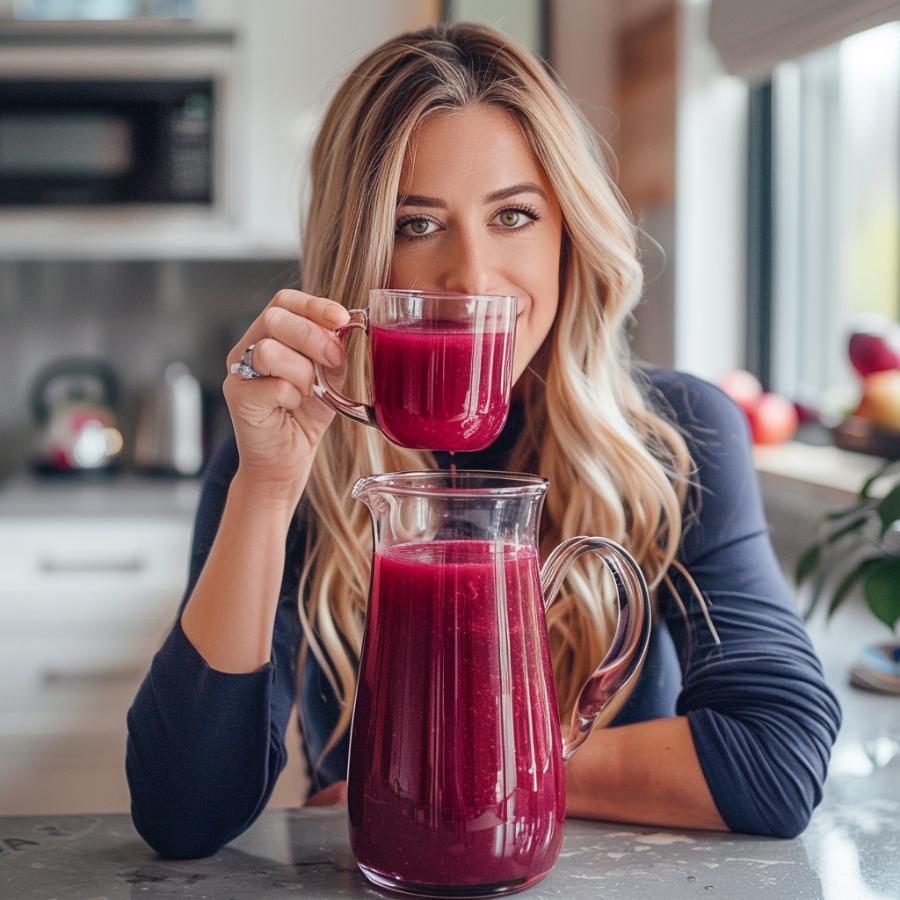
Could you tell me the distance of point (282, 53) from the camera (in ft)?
9.48

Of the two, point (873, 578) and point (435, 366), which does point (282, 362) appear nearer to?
point (435, 366)

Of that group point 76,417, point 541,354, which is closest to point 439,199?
point 541,354

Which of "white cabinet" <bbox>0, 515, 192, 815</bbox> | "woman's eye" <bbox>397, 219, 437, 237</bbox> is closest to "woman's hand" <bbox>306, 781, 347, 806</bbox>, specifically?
"woman's eye" <bbox>397, 219, 437, 237</bbox>

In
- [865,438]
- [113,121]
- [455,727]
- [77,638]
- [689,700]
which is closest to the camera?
[455,727]

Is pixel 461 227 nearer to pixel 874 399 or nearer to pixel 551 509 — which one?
pixel 551 509

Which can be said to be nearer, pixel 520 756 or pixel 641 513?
pixel 520 756

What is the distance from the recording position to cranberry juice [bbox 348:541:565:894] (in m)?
0.76

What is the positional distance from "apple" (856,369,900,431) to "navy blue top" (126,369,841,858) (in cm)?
88

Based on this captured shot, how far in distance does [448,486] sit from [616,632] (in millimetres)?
150

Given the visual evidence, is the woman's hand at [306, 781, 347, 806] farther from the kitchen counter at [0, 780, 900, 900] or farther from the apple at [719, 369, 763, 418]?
the apple at [719, 369, 763, 418]

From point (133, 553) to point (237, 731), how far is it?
1.68m

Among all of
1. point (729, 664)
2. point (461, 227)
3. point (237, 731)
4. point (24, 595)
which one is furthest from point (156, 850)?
point (24, 595)

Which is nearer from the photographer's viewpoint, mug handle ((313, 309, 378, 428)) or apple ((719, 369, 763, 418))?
mug handle ((313, 309, 378, 428))

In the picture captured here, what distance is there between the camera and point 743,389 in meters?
2.57
